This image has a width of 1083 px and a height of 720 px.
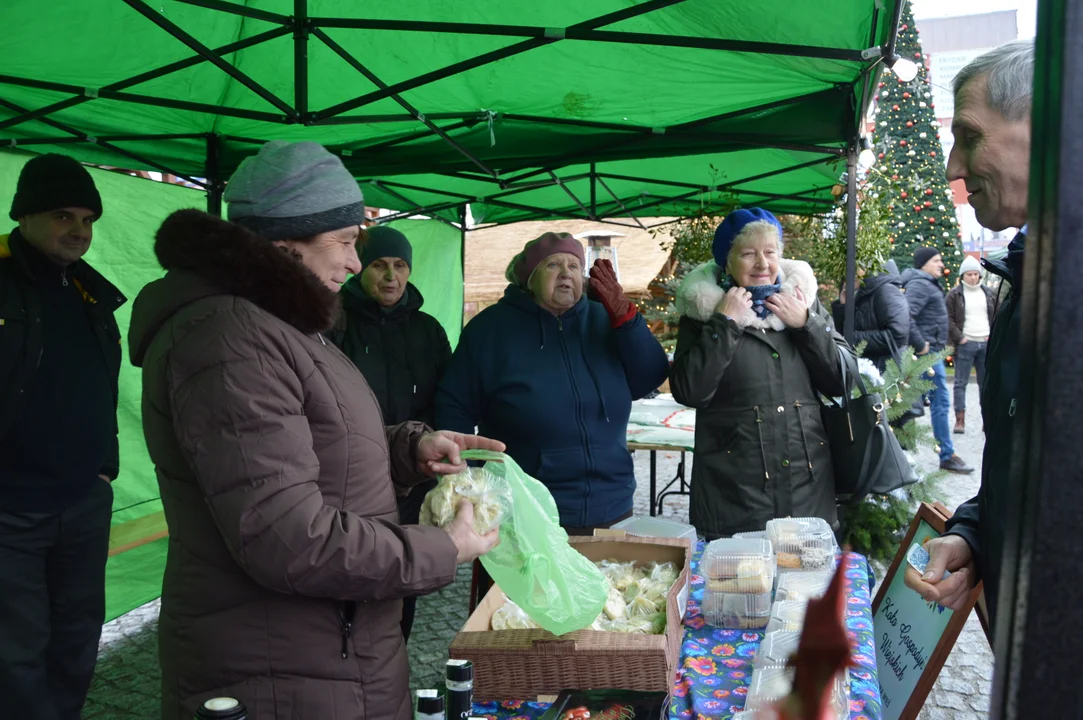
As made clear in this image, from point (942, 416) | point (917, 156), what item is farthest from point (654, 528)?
point (917, 156)

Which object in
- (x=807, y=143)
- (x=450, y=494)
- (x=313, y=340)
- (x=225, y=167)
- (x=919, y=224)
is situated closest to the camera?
(x=313, y=340)

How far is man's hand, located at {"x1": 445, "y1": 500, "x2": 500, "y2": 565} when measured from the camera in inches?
55.8

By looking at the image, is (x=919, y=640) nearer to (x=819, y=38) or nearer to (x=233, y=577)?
(x=233, y=577)

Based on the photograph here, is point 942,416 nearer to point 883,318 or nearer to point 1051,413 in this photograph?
point 883,318

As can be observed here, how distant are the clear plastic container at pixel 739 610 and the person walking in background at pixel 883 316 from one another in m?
4.60

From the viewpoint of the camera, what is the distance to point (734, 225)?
9.56ft

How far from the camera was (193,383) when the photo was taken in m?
1.22

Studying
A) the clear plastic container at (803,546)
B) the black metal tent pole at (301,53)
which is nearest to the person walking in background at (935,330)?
the clear plastic container at (803,546)

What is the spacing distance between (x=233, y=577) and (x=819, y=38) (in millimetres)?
2764

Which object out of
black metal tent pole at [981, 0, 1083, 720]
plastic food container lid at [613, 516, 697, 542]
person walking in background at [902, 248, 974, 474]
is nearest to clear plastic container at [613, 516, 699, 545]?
A: plastic food container lid at [613, 516, 697, 542]

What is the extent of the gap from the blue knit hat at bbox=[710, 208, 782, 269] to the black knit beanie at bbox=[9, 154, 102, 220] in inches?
82.8

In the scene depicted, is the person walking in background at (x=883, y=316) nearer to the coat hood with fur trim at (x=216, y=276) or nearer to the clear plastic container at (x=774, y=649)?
the clear plastic container at (x=774, y=649)

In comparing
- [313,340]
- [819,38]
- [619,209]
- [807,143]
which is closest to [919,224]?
[619,209]

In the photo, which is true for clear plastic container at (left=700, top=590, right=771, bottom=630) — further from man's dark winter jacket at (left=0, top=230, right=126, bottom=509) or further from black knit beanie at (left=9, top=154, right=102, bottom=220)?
black knit beanie at (left=9, top=154, right=102, bottom=220)
